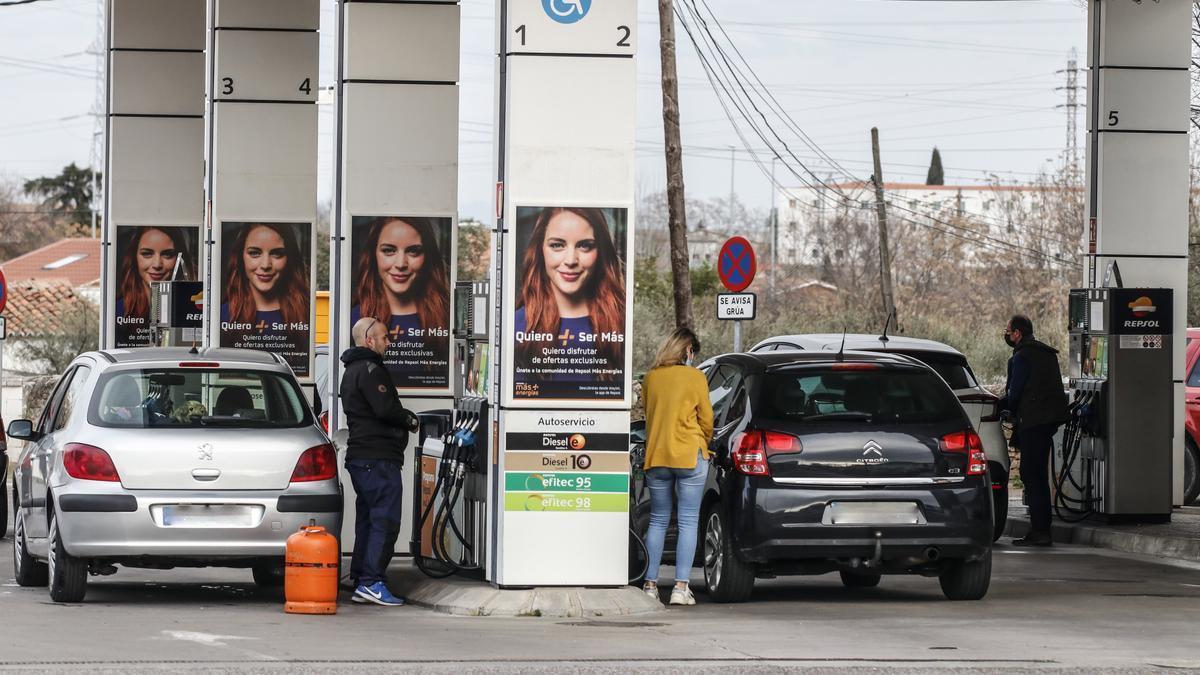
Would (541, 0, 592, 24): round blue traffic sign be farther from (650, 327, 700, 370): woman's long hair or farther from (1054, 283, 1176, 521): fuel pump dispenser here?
(1054, 283, 1176, 521): fuel pump dispenser

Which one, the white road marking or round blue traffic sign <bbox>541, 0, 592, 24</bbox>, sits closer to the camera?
the white road marking

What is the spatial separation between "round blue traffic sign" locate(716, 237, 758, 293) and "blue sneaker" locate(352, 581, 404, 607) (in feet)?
29.3

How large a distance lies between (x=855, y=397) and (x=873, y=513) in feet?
2.54

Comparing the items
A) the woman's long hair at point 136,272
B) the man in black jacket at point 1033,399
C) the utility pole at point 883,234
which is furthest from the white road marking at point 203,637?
the utility pole at point 883,234

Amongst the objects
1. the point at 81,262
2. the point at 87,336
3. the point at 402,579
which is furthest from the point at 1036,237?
the point at 402,579

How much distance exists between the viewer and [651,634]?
11.0 meters

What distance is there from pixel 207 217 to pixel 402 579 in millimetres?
8536

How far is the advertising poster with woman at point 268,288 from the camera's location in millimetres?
21031

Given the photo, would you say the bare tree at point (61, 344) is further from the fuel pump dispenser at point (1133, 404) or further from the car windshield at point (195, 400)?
the car windshield at point (195, 400)

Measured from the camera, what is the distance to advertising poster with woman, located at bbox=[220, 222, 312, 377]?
21.0 metres

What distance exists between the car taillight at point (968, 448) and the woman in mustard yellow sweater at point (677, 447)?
1.51 metres

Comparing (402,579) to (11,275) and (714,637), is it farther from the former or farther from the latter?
(11,275)

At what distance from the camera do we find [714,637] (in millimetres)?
10781

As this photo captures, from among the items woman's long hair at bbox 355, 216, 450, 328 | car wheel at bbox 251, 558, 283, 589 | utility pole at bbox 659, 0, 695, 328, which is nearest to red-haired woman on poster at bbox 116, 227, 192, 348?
utility pole at bbox 659, 0, 695, 328
